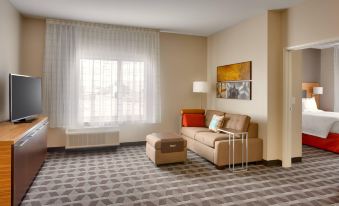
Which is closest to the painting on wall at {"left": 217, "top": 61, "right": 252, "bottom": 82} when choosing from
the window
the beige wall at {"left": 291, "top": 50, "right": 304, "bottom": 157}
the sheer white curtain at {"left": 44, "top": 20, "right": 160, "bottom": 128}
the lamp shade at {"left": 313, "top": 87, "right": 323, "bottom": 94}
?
the beige wall at {"left": 291, "top": 50, "right": 304, "bottom": 157}

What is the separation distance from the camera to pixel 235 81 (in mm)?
5043

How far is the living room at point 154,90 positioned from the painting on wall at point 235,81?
9cm

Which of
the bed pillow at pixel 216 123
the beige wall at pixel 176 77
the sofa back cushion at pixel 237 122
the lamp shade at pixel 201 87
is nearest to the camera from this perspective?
the sofa back cushion at pixel 237 122

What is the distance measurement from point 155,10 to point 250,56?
2067 millimetres

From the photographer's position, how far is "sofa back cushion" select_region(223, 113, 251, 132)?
4203mm

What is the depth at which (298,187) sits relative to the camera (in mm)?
3244

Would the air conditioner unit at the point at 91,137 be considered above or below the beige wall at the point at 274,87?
below

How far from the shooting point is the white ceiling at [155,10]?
3.84 m

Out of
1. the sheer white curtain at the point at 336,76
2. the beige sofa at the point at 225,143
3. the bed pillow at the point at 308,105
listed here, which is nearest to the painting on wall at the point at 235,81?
the beige sofa at the point at 225,143

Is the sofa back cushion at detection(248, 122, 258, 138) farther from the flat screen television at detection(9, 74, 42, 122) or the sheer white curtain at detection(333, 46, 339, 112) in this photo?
the sheer white curtain at detection(333, 46, 339, 112)

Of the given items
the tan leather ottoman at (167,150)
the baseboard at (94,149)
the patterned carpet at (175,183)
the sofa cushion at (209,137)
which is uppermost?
the sofa cushion at (209,137)

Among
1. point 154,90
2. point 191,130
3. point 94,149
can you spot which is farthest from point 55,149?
point 191,130

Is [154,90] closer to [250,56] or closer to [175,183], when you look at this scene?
[250,56]

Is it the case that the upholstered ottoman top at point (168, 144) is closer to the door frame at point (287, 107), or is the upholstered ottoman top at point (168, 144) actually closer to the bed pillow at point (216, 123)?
the bed pillow at point (216, 123)
